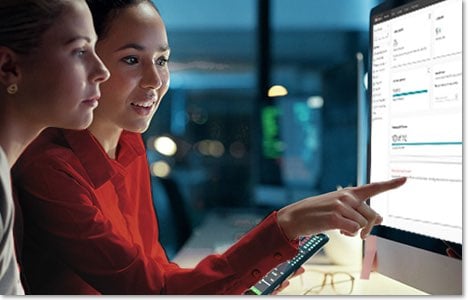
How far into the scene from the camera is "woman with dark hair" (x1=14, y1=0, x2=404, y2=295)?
1041 mm

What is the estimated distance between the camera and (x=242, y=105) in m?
1.34

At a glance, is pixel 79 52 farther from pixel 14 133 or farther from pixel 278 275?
pixel 278 275

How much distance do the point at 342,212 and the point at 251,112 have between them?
1.36ft

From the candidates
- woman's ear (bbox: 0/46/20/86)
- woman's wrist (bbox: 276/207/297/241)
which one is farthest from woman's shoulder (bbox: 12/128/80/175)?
woman's wrist (bbox: 276/207/297/241)

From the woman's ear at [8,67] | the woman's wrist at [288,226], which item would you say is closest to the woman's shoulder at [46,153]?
the woman's ear at [8,67]

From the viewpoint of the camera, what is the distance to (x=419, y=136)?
1.09 metres

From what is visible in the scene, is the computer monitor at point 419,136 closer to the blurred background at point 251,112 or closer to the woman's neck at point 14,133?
the blurred background at point 251,112

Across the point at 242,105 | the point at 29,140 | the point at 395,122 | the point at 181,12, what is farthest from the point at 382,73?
the point at 29,140

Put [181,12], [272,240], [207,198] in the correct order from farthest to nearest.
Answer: [207,198], [181,12], [272,240]

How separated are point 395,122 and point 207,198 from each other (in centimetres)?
45

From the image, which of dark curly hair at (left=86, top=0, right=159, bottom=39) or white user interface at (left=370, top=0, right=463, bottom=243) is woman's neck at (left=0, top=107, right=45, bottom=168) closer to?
dark curly hair at (left=86, top=0, right=159, bottom=39)

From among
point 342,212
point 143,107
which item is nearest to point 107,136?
point 143,107

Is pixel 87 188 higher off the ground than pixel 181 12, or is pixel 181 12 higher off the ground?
pixel 181 12

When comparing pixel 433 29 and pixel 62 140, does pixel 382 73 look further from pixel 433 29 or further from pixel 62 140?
pixel 62 140
